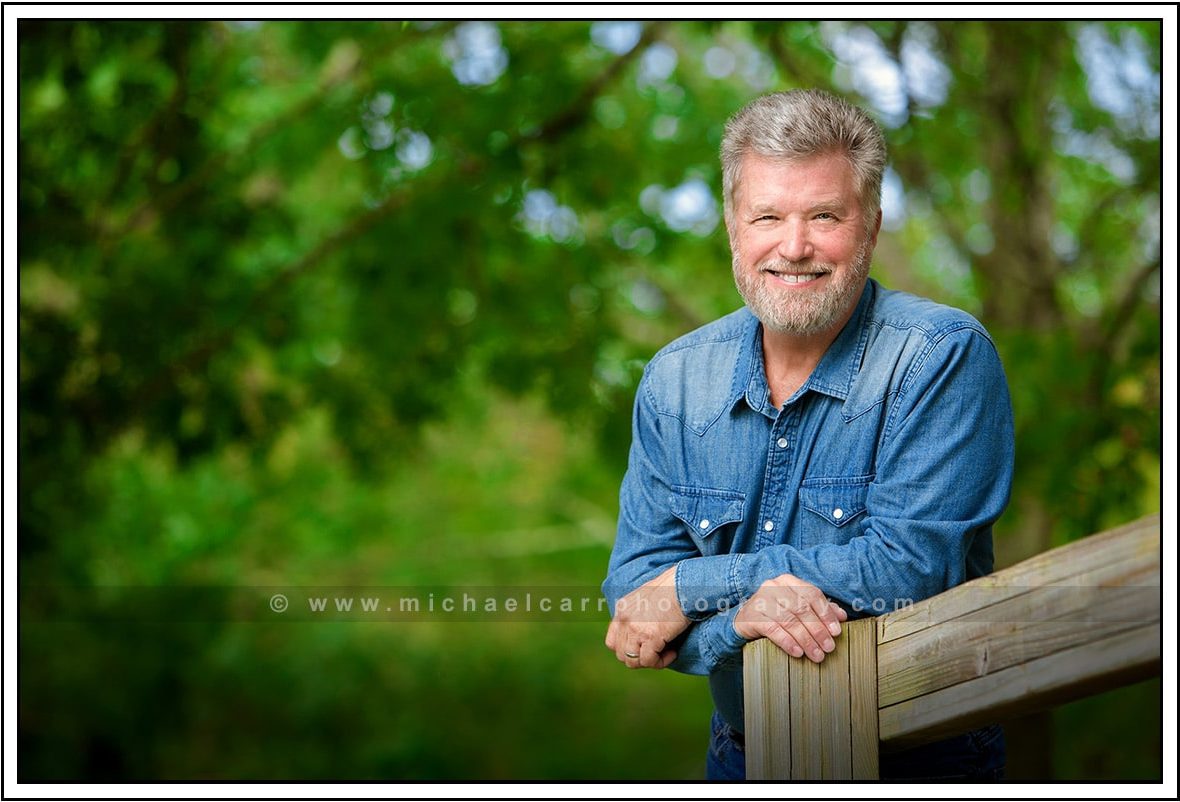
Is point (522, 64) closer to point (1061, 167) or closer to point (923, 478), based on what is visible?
point (1061, 167)

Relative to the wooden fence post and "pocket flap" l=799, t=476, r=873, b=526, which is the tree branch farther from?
the wooden fence post

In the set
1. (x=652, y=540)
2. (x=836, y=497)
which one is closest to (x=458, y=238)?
(x=652, y=540)

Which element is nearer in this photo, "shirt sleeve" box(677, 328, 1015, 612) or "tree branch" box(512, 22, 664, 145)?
"shirt sleeve" box(677, 328, 1015, 612)

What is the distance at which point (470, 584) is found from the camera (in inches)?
306

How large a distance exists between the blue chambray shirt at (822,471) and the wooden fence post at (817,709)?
0.06 meters

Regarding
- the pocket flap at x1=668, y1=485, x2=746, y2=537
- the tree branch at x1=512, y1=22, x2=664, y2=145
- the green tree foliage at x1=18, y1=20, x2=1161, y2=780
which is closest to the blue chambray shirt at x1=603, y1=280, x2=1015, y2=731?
the pocket flap at x1=668, y1=485, x2=746, y2=537

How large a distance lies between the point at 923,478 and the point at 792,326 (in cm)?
27

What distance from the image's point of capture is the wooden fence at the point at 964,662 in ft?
3.60

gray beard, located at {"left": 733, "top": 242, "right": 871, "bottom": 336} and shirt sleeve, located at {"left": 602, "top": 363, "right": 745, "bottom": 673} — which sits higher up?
gray beard, located at {"left": 733, "top": 242, "right": 871, "bottom": 336}

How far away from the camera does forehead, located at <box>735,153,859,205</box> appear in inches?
58.7

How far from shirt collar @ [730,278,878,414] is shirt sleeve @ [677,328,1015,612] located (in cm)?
9

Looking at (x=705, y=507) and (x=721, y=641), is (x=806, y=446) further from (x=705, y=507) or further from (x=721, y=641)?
(x=721, y=641)

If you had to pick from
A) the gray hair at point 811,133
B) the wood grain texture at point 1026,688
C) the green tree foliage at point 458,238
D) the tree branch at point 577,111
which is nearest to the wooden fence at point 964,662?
the wood grain texture at point 1026,688

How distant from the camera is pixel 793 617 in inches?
54.9
